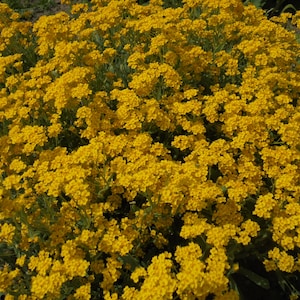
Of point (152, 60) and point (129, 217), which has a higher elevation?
point (152, 60)

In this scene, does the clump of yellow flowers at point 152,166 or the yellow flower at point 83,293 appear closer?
the yellow flower at point 83,293

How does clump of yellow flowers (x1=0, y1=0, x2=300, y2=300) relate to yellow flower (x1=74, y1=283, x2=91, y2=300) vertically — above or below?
above

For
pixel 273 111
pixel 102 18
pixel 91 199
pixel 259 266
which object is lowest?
pixel 259 266

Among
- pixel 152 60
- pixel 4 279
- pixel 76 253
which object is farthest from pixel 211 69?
pixel 4 279

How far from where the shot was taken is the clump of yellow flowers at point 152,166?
9.38ft

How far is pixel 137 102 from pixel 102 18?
4.37ft

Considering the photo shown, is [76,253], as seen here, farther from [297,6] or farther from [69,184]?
[297,6]

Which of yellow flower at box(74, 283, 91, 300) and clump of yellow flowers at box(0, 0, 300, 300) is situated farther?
clump of yellow flowers at box(0, 0, 300, 300)

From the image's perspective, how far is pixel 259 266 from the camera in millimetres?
3566

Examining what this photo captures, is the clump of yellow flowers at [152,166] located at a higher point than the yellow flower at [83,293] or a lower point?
higher

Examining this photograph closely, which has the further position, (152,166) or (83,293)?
(152,166)

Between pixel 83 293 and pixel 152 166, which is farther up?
pixel 152 166

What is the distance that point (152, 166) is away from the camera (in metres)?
3.03

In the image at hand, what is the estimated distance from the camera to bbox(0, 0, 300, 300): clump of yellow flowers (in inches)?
113
